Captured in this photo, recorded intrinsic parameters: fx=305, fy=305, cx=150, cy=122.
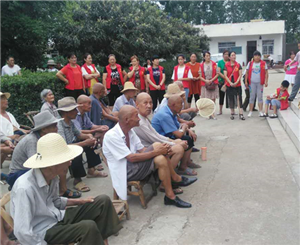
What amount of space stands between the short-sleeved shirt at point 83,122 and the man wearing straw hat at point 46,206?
7.69 ft

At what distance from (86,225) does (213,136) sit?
524 centimetres

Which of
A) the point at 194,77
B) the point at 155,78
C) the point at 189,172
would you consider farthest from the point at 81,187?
the point at 194,77

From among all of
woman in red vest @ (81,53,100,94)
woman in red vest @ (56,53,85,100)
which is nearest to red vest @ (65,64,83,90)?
woman in red vest @ (56,53,85,100)

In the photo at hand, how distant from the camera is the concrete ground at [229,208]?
3.30m

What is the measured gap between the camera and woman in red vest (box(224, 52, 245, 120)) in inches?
342

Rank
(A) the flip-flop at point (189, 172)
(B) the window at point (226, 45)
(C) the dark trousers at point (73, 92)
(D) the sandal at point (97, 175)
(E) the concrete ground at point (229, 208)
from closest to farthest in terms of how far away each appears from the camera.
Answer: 1. (E) the concrete ground at point (229, 208)
2. (A) the flip-flop at point (189, 172)
3. (D) the sandal at point (97, 175)
4. (C) the dark trousers at point (73, 92)
5. (B) the window at point (226, 45)

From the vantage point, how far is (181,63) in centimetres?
890

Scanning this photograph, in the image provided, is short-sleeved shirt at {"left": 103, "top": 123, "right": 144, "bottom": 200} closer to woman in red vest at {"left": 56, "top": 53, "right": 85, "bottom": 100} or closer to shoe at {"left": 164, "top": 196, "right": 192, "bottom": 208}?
shoe at {"left": 164, "top": 196, "right": 192, "bottom": 208}

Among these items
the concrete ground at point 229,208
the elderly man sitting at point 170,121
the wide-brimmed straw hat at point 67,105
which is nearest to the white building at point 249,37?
the concrete ground at point 229,208

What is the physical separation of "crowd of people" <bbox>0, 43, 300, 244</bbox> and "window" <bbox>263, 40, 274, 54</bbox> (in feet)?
101

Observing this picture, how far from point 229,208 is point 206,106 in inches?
109

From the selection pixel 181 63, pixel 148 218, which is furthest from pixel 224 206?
pixel 181 63

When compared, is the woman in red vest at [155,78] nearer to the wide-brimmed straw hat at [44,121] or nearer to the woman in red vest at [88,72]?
the woman in red vest at [88,72]

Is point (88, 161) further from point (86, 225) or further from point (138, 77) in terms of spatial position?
point (138, 77)
